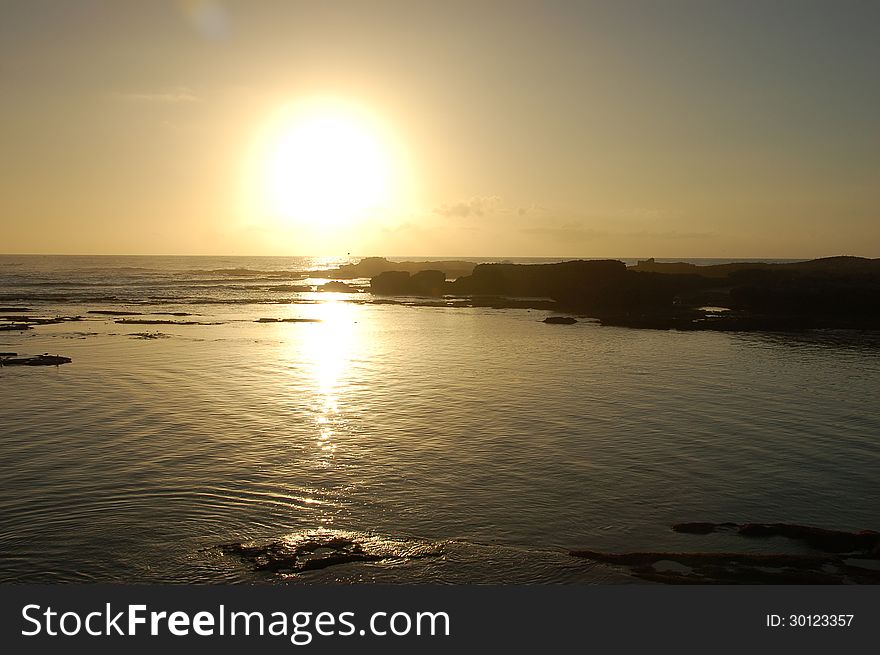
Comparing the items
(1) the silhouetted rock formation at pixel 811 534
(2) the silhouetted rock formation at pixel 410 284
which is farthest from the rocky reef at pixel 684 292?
(1) the silhouetted rock formation at pixel 811 534

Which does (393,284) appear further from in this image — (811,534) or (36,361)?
(811,534)

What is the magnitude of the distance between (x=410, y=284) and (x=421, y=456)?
311 ft

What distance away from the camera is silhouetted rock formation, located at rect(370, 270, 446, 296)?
358ft

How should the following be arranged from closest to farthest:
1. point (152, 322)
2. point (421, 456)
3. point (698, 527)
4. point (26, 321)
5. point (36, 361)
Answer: point (698, 527)
point (421, 456)
point (36, 361)
point (26, 321)
point (152, 322)

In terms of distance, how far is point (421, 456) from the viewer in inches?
731

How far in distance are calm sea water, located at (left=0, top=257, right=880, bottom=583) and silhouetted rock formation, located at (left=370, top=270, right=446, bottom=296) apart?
68.5 metres

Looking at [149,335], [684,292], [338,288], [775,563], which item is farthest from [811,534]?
[338,288]

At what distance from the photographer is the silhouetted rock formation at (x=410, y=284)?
109m

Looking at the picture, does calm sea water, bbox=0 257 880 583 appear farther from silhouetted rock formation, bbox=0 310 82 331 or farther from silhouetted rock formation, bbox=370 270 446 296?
silhouetted rock formation, bbox=370 270 446 296

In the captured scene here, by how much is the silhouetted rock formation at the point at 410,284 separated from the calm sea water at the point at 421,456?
68535 mm

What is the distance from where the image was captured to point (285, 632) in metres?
9.41

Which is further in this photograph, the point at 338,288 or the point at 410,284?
the point at 338,288

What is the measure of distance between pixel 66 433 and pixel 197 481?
7512 millimetres

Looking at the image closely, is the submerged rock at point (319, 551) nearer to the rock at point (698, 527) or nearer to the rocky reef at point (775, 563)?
the rocky reef at point (775, 563)
